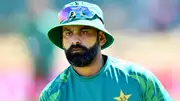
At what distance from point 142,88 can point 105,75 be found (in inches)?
9.5

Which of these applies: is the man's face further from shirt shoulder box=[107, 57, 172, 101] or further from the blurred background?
the blurred background

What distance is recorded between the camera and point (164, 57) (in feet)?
24.3

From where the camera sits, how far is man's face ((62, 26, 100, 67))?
3.64m

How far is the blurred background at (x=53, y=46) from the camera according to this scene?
6871 millimetres

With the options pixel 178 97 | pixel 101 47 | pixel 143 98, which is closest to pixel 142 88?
pixel 143 98

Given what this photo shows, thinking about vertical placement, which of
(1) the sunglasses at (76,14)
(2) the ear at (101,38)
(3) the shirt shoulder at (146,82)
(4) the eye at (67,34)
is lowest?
(3) the shirt shoulder at (146,82)

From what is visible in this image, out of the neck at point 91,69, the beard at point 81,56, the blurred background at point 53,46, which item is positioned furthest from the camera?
the blurred background at point 53,46

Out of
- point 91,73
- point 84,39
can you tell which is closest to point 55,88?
point 91,73

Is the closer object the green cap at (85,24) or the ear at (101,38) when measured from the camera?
the green cap at (85,24)

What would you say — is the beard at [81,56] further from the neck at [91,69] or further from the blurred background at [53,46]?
the blurred background at [53,46]

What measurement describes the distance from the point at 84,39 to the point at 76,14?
0.55 feet

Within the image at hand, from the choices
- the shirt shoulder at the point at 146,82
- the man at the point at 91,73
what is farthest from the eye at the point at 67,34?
the shirt shoulder at the point at 146,82

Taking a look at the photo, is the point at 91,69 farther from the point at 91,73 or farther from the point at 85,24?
the point at 85,24

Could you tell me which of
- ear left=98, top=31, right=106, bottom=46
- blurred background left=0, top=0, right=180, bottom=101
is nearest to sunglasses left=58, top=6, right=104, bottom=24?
ear left=98, top=31, right=106, bottom=46
